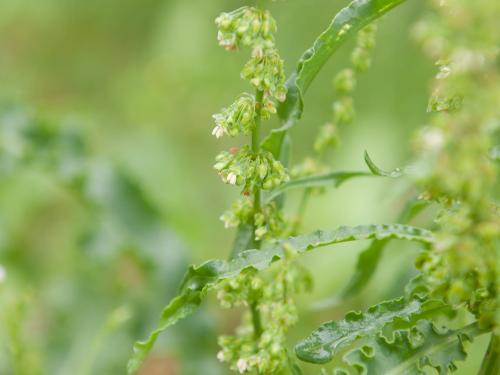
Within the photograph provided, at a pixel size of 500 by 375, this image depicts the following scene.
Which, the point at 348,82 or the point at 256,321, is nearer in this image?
the point at 256,321

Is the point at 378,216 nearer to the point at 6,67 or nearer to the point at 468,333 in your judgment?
the point at 468,333

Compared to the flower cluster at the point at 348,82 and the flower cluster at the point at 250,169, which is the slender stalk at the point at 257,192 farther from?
the flower cluster at the point at 348,82

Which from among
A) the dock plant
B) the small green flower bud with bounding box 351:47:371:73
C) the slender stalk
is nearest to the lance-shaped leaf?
the dock plant

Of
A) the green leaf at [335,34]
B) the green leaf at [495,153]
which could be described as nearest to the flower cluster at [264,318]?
the green leaf at [335,34]

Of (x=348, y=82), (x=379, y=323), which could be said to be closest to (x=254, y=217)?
(x=379, y=323)

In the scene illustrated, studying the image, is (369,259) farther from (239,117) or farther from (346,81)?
(239,117)

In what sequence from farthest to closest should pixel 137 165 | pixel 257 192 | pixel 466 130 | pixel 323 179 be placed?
1. pixel 137 165
2. pixel 323 179
3. pixel 257 192
4. pixel 466 130

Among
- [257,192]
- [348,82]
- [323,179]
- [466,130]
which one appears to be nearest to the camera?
[466,130]

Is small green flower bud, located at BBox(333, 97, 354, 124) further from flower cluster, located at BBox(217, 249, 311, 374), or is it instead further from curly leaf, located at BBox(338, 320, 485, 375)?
curly leaf, located at BBox(338, 320, 485, 375)
